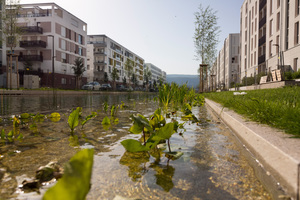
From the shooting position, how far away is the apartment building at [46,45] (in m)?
36.8

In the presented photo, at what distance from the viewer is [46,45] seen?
37.9 m

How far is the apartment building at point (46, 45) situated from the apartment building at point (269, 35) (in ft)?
101

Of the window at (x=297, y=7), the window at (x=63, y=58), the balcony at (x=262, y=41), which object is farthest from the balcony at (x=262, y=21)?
the window at (x=63, y=58)

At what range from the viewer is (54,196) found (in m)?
0.57

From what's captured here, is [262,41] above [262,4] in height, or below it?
below

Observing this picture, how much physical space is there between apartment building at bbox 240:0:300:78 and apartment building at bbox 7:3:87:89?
3068cm

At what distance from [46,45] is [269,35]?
112 feet

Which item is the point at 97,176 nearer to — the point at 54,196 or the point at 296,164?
the point at 54,196

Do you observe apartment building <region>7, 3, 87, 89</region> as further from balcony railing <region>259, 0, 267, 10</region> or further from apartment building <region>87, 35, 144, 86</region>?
balcony railing <region>259, 0, 267, 10</region>

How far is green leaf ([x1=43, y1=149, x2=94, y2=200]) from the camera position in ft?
1.81

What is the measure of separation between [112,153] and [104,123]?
172 centimetres

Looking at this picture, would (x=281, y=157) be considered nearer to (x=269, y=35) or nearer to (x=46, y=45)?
(x=269, y=35)

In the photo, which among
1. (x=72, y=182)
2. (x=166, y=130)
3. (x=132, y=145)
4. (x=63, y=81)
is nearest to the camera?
(x=72, y=182)

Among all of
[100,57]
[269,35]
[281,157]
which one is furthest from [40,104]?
[100,57]
